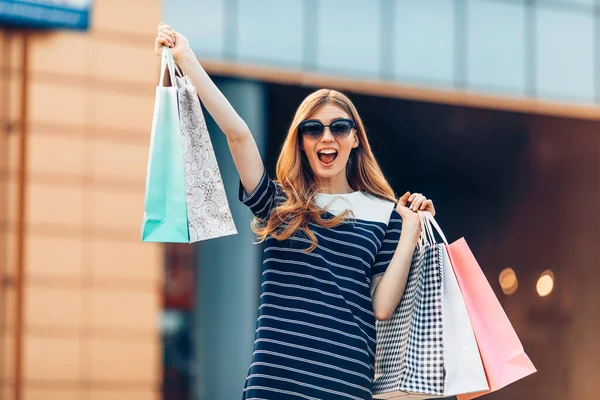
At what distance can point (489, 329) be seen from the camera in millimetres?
4301

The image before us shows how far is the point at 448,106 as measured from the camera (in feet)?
55.6

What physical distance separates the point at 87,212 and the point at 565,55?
7638mm

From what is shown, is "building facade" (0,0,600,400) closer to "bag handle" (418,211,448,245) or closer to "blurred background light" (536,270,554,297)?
"blurred background light" (536,270,554,297)

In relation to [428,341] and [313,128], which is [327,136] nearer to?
[313,128]

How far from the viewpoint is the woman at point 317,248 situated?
3.92 meters

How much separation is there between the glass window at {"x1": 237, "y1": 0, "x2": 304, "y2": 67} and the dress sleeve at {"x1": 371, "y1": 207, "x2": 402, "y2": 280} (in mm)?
10970

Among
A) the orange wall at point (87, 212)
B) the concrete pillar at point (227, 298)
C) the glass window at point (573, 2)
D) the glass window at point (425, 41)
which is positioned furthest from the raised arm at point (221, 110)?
the glass window at point (573, 2)

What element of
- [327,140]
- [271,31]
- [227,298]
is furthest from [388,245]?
[271,31]

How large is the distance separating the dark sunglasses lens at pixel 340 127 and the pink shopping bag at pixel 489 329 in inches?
23.6

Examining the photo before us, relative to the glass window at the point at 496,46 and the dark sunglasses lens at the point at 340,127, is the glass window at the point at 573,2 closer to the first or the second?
the glass window at the point at 496,46

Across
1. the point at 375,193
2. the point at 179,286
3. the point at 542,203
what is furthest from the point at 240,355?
the point at 375,193

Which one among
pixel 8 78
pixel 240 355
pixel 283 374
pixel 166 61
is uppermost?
pixel 8 78

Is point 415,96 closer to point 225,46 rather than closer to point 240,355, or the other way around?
point 225,46

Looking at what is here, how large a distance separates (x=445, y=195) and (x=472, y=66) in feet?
7.68
